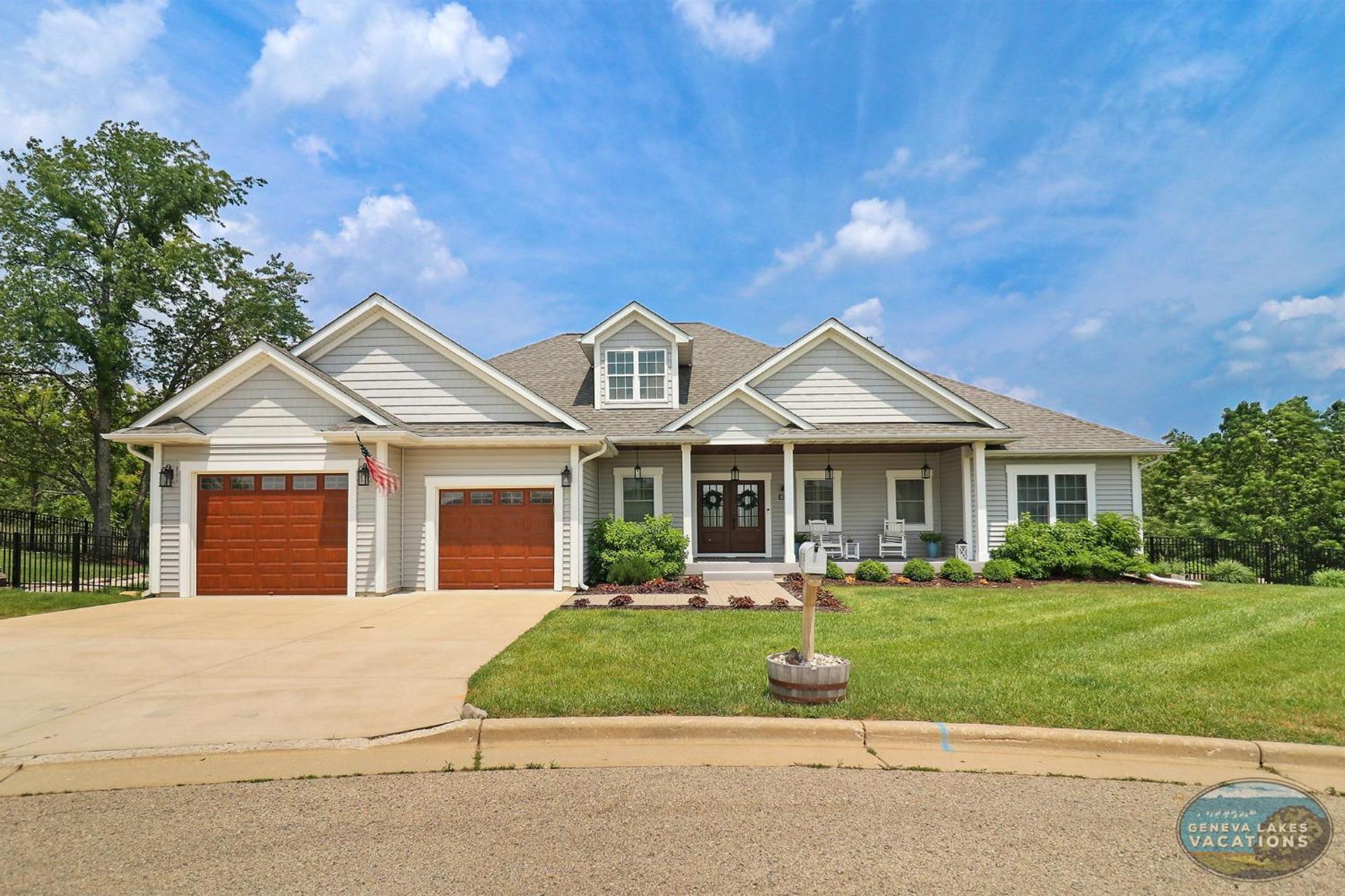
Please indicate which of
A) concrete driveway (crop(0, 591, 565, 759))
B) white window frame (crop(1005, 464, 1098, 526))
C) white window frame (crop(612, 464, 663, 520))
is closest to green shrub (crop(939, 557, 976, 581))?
white window frame (crop(1005, 464, 1098, 526))

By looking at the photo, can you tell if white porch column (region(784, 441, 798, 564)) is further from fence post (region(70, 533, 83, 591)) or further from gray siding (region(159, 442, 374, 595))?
fence post (region(70, 533, 83, 591))

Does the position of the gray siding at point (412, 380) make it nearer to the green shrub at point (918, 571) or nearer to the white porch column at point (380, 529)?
the white porch column at point (380, 529)

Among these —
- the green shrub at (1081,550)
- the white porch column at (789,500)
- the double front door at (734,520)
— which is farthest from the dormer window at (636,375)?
the green shrub at (1081,550)

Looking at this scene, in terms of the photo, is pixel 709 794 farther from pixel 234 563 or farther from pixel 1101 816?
pixel 234 563

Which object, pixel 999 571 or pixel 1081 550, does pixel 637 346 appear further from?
pixel 1081 550

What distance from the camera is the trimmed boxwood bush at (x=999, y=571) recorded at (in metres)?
15.4

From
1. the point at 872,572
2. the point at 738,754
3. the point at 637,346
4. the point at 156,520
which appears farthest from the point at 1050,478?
the point at 156,520

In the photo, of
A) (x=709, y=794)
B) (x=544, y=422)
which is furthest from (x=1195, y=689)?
(x=544, y=422)

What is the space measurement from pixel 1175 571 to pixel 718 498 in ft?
39.1

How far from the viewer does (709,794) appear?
438 centimetres

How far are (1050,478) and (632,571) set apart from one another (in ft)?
36.4

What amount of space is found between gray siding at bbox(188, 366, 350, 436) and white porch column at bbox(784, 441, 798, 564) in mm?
9411

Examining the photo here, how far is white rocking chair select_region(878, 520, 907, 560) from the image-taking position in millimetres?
17812

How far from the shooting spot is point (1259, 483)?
84.5 ft
